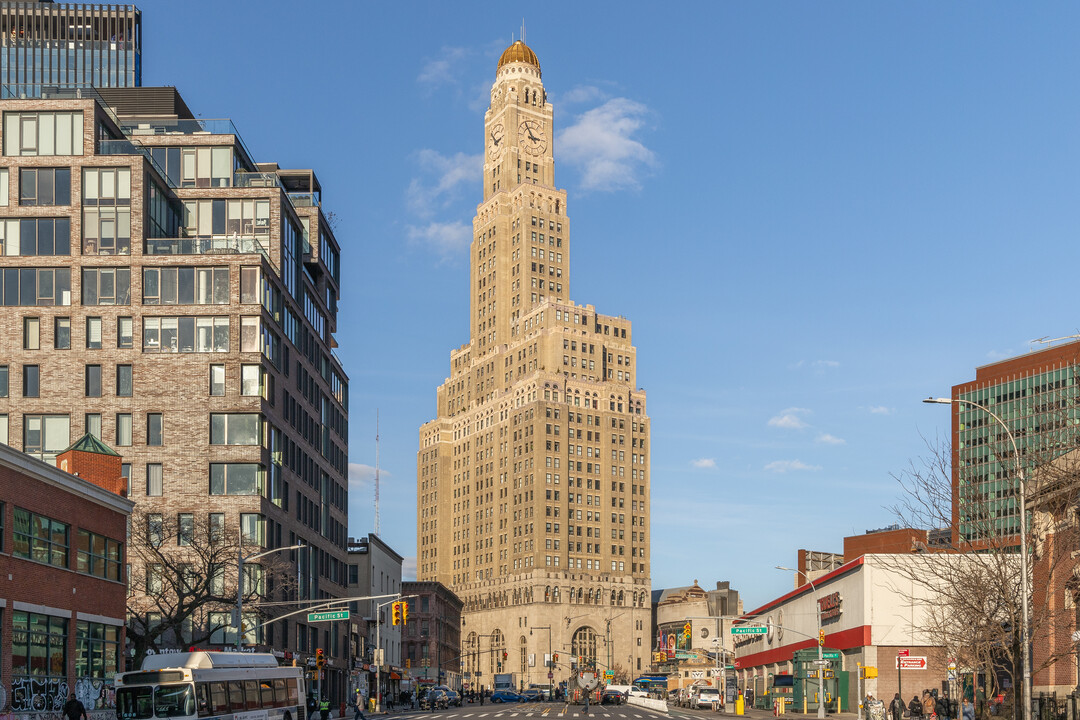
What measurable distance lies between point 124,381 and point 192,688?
45.4 m

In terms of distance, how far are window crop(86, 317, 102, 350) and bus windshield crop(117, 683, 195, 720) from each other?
46.1m

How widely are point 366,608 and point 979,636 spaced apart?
326 ft

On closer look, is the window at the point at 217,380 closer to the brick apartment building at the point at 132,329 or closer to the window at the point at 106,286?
the brick apartment building at the point at 132,329

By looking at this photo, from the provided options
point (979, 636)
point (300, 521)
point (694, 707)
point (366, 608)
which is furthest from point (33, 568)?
point (366, 608)

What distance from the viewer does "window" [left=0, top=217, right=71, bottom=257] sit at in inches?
3231

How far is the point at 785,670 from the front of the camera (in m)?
108

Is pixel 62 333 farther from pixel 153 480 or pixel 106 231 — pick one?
→ pixel 153 480

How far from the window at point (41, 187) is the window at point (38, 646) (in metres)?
40.7

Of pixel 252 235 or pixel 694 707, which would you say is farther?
pixel 694 707

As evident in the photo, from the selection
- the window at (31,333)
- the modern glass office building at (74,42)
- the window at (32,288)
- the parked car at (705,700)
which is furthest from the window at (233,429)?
the modern glass office building at (74,42)

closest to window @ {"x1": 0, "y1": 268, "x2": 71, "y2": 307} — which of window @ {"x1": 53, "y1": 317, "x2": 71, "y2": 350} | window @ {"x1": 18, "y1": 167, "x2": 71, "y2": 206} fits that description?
window @ {"x1": 53, "y1": 317, "x2": 71, "y2": 350}

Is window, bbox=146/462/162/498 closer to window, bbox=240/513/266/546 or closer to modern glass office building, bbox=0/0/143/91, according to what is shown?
window, bbox=240/513/266/546

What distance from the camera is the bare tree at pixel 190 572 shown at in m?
68.4

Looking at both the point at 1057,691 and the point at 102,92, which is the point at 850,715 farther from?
the point at 102,92
